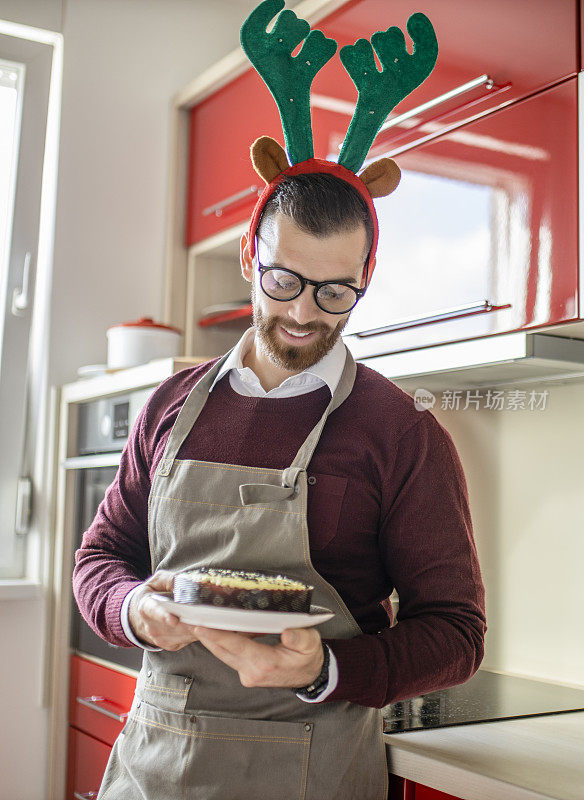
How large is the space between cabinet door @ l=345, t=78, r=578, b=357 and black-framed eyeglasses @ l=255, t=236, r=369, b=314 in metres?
0.35

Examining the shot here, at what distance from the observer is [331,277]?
106 cm

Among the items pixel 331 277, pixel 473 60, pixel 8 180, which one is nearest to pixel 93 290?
pixel 8 180

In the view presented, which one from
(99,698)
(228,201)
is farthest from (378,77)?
(99,698)

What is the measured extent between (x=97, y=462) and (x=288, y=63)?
1172mm

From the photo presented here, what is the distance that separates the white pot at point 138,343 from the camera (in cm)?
213

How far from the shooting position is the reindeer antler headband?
113cm

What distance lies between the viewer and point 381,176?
1151mm

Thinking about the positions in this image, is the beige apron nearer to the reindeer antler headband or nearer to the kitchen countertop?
the kitchen countertop

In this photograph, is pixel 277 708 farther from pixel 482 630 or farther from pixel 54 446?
pixel 54 446

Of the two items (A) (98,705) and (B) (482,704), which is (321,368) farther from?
(A) (98,705)

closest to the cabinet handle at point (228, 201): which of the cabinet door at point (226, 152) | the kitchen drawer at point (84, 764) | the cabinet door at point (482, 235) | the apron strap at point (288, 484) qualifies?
the cabinet door at point (226, 152)

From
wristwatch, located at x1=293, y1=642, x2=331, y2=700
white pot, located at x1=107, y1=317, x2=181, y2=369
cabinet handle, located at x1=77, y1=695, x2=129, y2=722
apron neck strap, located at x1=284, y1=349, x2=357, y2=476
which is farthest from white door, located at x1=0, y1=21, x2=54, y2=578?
wristwatch, located at x1=293, y1=642, x2=331, y2=700

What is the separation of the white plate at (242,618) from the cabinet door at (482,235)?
2.15 feet

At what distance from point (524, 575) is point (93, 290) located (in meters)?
1.38
